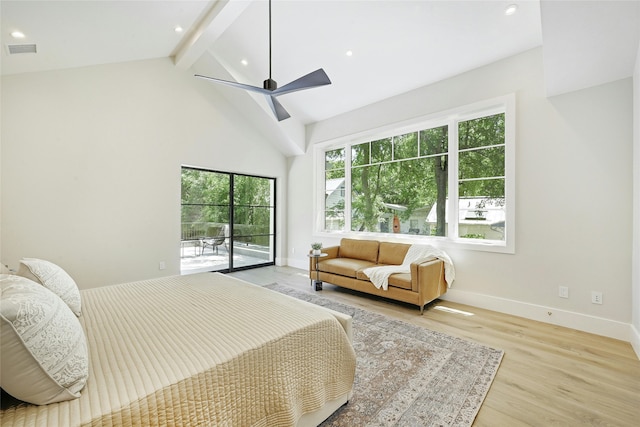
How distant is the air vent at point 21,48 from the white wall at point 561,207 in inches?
201

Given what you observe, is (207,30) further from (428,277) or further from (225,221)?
(428,277)

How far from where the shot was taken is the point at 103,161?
381cm

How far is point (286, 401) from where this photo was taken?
1336 mm

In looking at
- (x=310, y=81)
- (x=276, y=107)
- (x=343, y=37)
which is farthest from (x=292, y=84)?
(x=343, y=37)

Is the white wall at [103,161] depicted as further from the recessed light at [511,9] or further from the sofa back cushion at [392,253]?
the recessed light at [511,9]

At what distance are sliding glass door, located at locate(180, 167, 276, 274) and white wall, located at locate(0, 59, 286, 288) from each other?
1.11 ft

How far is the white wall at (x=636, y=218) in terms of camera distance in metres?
2.43

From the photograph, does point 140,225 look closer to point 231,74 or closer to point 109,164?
point 109,164

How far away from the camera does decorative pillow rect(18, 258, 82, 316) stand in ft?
5.31

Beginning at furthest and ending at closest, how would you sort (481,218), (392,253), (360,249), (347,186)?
(347,186) → (360,249) → (392,253) → (481,218)

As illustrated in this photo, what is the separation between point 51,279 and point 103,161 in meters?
2.82

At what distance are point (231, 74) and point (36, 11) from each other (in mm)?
2331

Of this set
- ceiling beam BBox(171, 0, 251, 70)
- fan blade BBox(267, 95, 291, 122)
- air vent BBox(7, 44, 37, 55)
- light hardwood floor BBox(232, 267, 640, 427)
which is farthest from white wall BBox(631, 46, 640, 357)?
air vent BBox(7, 44, 37, 55)

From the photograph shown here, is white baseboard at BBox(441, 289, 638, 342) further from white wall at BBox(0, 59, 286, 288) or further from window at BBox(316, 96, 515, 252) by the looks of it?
white wall at BBox(0, 59, 286, 288)
